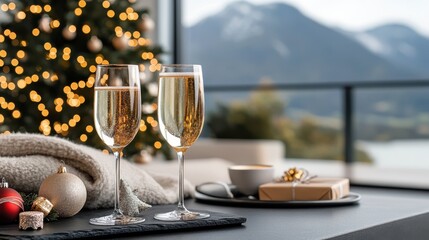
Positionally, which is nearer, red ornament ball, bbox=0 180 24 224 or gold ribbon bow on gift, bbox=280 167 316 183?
red ornament ball, bbox=0 180 24 224

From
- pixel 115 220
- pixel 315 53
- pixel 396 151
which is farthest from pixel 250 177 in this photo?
pixel 315 53

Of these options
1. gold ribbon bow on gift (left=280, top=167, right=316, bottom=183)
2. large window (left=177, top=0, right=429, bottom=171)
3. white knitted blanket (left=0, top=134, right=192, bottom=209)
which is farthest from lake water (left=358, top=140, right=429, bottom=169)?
white knitted blanket (left=0, top=134, right=192, bottom=209)

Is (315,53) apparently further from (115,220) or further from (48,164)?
(115,220)

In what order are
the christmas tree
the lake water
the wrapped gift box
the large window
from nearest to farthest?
the wrapped gift box
the christmas tree
the lake water
the large window

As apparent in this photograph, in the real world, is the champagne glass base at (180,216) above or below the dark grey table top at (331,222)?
above

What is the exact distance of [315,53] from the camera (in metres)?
10.2

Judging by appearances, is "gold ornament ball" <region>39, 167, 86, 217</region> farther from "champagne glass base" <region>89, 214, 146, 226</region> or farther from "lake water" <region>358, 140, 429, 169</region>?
"lake water" <region>358, 140, 429, 169</region>

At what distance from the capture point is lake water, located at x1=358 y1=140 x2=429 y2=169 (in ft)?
23.4

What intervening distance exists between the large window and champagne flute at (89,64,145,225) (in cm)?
709

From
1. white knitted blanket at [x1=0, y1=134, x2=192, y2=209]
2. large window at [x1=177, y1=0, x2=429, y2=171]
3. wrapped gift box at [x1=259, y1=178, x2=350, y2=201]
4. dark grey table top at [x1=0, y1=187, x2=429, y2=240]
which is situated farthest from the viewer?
large window at [x1=177, y1=0, x2=429, y2=171]

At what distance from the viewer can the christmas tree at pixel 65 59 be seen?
4.40 metres

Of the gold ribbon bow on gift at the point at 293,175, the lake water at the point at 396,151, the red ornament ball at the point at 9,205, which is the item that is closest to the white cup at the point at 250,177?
the gold ribbon bow on gift at the point at 293,175

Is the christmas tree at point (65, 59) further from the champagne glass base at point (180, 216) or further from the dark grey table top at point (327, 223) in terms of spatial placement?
the champagne glass base at point (180, 216)

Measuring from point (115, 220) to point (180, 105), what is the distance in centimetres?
19
